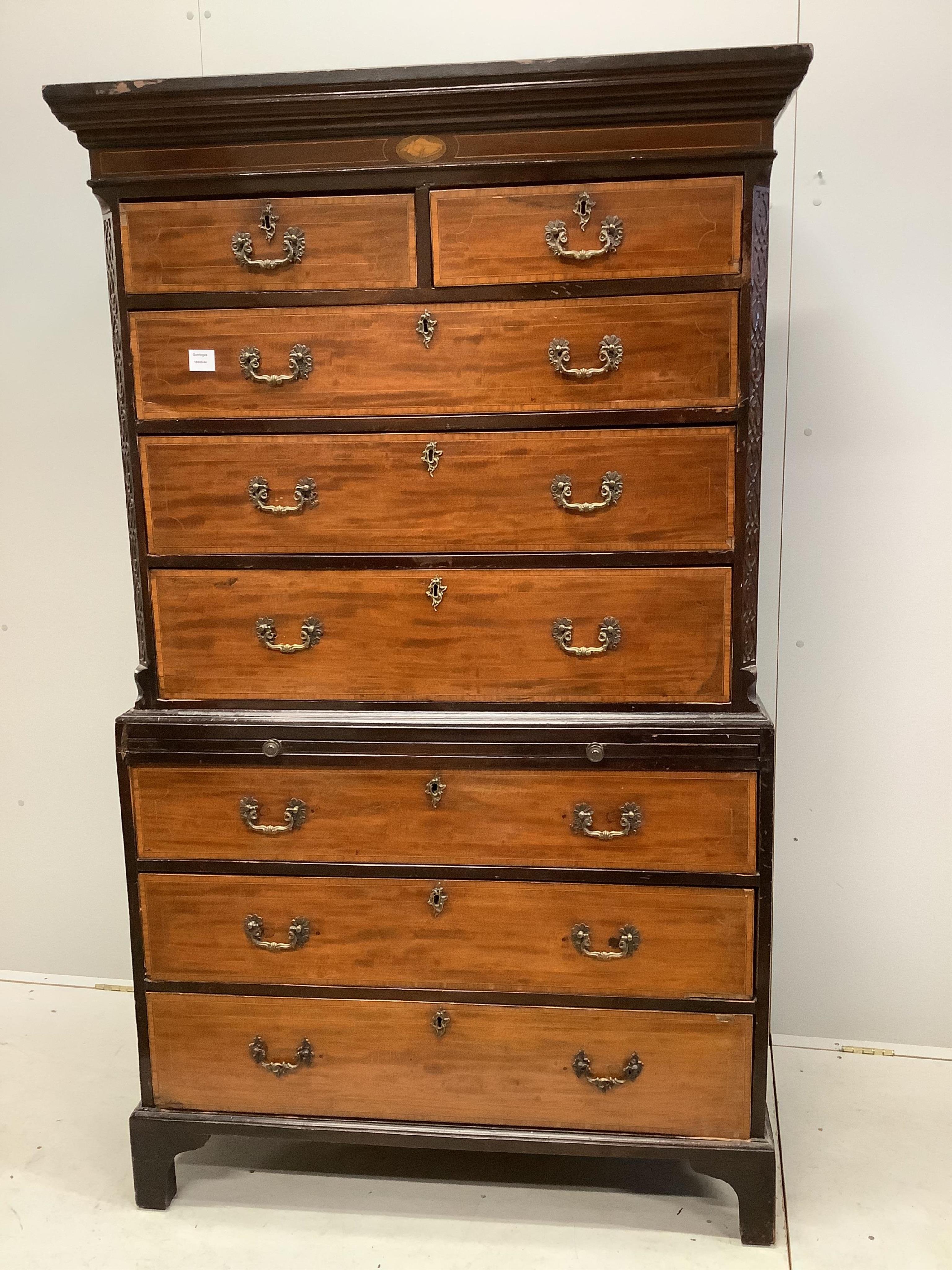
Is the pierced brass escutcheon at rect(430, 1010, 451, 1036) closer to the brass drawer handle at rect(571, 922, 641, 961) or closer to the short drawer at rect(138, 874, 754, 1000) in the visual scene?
the short drawer at rect(138, 874, 754, 1000)

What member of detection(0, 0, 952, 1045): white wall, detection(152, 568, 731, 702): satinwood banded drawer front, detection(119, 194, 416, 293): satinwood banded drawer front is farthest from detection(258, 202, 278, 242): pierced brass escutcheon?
detection(0, 0, 952, 1045): white wall

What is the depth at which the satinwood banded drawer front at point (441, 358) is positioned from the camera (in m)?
1.76

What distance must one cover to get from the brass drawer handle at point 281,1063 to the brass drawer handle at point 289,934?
0.63ft

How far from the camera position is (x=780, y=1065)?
252cm

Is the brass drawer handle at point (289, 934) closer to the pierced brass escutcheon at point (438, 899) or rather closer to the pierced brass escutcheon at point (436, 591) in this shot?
the pierced brass escutcheon at point (438, 899)

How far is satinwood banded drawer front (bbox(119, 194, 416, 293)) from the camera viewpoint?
1777mm

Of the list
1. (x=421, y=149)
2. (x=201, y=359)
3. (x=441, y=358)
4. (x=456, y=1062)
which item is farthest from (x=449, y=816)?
(x=421, y=149)

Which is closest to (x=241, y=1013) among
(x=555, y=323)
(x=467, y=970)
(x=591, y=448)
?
(x=467, y=970)

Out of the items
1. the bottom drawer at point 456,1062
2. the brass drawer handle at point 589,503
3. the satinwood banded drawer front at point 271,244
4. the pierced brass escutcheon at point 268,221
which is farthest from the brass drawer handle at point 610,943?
the pierced brass escutcheon at point 268,221

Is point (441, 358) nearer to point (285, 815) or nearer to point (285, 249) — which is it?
point (285, 249)

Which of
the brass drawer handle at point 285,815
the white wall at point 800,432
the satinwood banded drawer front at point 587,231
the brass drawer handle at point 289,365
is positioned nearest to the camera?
the satinwood banded drawer front at point 587,231

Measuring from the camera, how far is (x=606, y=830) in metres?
1.89

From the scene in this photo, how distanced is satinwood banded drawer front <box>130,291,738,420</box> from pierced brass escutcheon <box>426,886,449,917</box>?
35.1 inches

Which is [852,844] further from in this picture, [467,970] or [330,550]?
[330,550]
